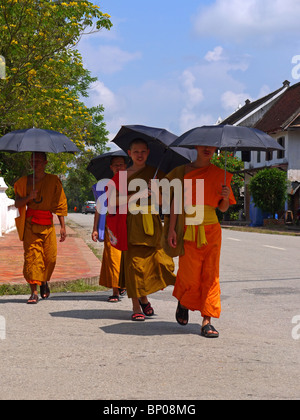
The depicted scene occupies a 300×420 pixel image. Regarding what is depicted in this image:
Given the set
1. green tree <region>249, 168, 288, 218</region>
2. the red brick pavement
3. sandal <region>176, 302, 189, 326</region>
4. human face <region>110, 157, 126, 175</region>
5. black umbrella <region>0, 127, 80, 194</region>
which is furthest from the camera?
green tree <region>249, 168, 288, 218</region>

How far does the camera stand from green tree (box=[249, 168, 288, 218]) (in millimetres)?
42344

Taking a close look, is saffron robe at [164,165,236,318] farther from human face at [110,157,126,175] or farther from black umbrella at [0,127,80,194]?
human face at [110,157,126,175]

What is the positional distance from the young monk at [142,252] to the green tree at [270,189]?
35443 millimetres

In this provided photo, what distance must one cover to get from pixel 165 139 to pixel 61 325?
7.13 feet

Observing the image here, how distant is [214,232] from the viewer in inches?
265

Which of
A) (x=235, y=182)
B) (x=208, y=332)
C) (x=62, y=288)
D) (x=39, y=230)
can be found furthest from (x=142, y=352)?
(x=235, y=182)

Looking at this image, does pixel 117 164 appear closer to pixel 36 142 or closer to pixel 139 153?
pixel 36 142

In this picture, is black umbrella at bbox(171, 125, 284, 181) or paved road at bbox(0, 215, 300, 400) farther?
black umbrella at bbox(171, 125, 284, 181)

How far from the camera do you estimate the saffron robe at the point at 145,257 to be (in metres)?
7.33

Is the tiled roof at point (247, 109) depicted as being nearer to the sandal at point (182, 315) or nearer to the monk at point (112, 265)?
the monk at point (112, 265)

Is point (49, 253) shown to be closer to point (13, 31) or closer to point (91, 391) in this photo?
point (91, 391)

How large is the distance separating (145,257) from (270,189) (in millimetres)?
35879

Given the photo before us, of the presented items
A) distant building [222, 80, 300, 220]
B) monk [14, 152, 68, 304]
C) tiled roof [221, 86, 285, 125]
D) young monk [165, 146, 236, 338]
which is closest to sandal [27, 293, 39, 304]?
monk [14, 152, 68, 304]

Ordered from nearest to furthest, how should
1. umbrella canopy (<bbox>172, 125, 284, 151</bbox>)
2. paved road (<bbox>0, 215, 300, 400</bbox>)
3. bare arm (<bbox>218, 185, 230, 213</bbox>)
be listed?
1. paved road (<bbox>0, 215, 300, 400</bbox>)
2. umbrella canopy (<bbox>172, 125, 284, 151</bbox>)
3. bare arm (<bbox>218, 185, 230, 213</bbox>)
